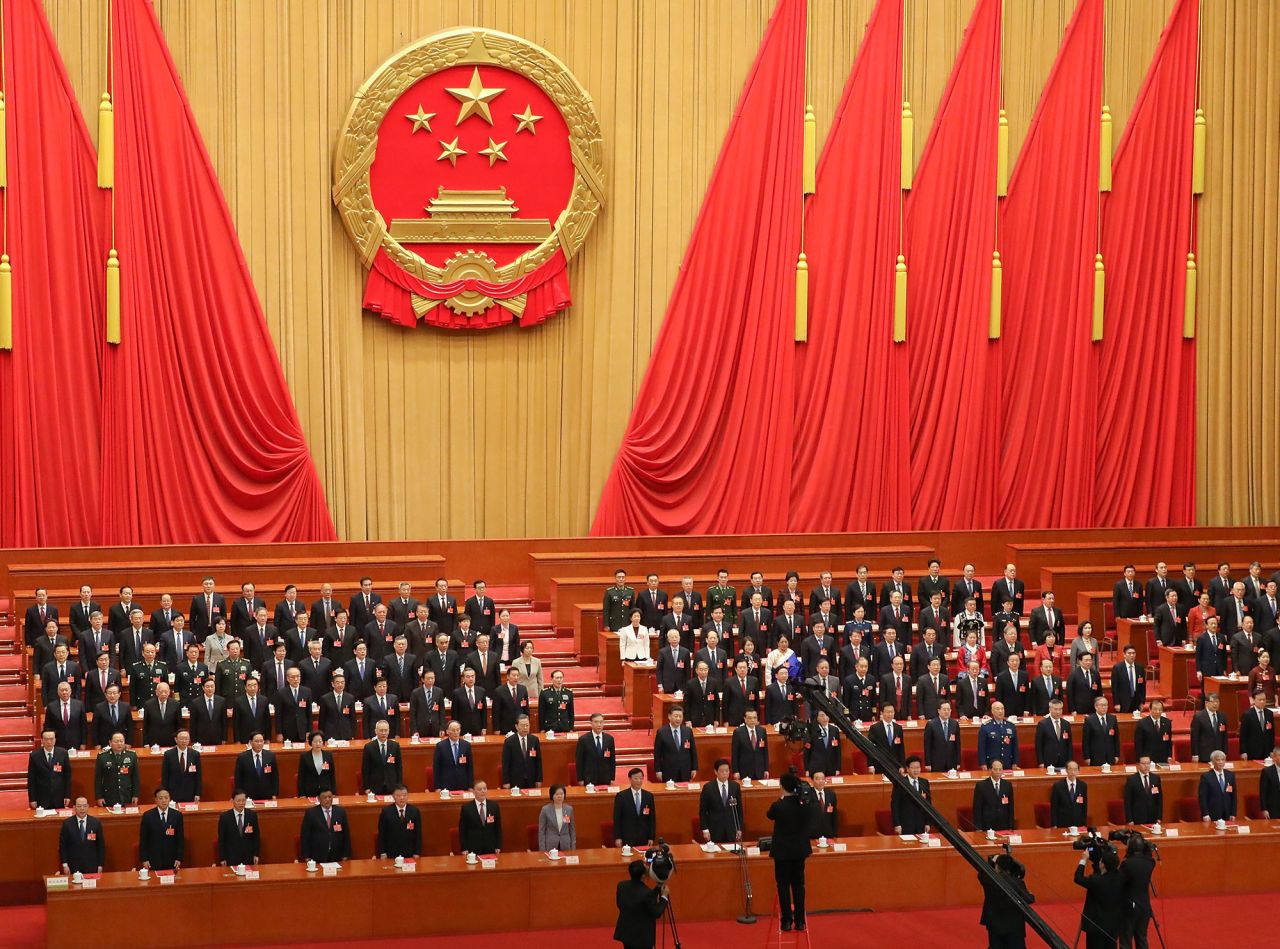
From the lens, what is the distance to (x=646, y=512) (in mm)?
14219

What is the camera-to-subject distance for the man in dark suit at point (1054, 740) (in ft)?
34.0

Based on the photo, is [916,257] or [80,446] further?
[916,257]

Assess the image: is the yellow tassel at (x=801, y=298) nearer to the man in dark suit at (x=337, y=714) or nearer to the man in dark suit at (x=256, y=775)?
the man in dark suit at (x=337, y=714)

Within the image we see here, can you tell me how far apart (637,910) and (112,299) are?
741 cm

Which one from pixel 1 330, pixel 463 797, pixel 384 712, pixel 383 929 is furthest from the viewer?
pixel 1 330

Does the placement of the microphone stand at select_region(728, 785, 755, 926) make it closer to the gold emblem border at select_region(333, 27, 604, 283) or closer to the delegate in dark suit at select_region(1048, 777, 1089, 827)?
the delegate in dark suit at select_region(1048, 777, 1089, 827)

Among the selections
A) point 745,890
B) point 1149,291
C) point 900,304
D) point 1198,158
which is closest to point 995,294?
point 900,304

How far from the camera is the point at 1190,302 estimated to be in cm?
1501

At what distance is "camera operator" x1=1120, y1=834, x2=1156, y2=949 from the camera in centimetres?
775

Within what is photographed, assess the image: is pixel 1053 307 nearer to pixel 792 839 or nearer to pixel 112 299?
pixel 112 299

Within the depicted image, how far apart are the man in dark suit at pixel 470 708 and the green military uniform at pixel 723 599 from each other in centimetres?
212

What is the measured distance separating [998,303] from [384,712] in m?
7.04

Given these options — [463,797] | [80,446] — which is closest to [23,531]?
[80,446]

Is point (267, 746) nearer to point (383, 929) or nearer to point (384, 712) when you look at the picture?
point (384, 712)
